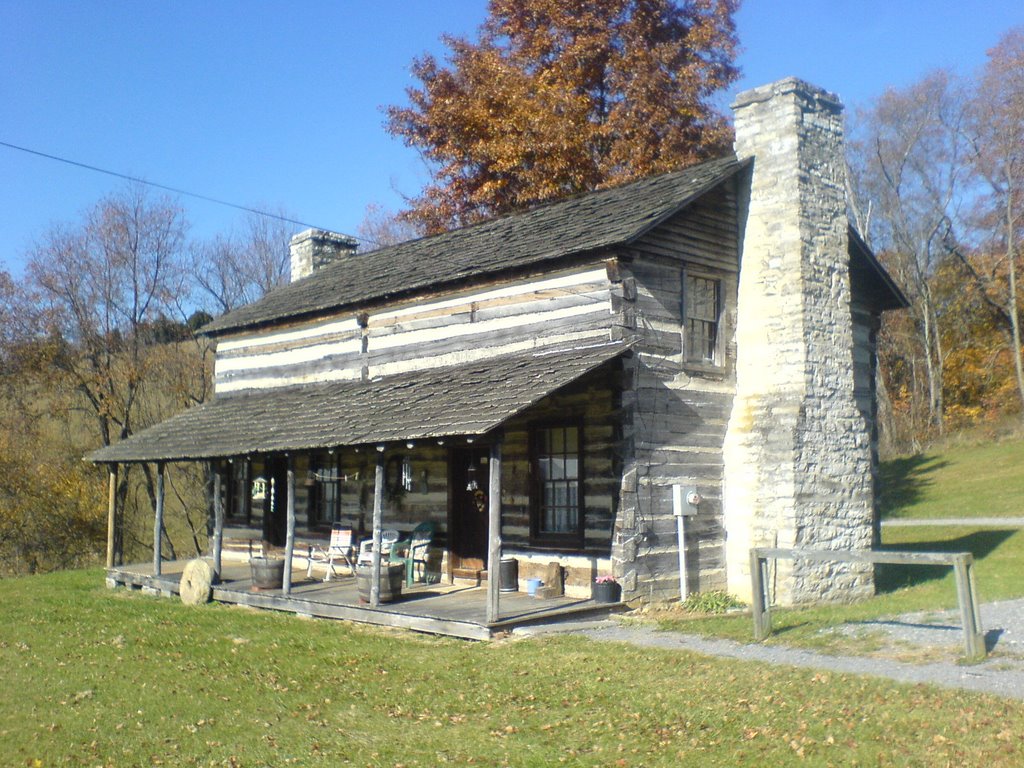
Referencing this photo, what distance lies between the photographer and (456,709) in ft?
27.3

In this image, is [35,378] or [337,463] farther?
[35,378]

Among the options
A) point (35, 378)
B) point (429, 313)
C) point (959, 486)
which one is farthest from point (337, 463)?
point (959, 486)

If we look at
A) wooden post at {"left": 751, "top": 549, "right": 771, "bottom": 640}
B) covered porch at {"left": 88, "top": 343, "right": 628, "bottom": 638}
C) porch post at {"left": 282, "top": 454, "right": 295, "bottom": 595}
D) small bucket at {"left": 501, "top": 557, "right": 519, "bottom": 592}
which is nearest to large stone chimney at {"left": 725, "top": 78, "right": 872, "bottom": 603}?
covered porch at {"left": 88, "top": 343, "right": 628, "bottom": 638}

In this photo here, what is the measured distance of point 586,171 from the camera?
982 inches

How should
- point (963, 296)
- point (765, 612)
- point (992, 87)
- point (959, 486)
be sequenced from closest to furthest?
point (765, 612) → point (959, 486) → point (992, 87) → point (963, 296)

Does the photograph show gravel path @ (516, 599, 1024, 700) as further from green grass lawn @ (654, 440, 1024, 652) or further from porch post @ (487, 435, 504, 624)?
porch post @ (487, 435, 504, 624)

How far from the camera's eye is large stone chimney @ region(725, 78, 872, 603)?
13344 millimetres

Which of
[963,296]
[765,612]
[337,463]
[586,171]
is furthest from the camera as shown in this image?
[963,296]

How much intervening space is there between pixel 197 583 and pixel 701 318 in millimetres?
8457

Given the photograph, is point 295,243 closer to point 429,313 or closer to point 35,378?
point 429,313

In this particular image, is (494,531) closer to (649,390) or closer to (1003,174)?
(649,390)

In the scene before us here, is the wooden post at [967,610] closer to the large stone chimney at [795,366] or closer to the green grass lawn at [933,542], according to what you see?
the green grass lawn at [933,542]

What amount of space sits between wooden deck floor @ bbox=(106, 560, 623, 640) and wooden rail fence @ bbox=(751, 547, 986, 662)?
2.37 metres

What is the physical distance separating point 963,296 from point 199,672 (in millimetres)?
31719
